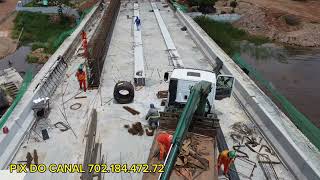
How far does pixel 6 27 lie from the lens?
43688mm

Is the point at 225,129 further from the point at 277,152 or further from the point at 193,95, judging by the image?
the point at 193,95

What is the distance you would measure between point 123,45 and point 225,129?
15.3 metres

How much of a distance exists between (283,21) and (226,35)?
33.2ft

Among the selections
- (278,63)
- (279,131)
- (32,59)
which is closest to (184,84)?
(279,131)

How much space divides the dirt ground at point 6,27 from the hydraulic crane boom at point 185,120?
3020 cm

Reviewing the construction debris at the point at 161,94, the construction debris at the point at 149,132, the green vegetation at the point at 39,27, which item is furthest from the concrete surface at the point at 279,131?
the green vegetation at the point at 39,27

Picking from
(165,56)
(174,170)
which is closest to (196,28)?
(165,56)

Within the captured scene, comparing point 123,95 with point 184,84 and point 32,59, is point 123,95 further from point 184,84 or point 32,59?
point 32,59

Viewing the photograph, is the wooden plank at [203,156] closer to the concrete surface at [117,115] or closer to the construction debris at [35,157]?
the concrete surface at [117,115]

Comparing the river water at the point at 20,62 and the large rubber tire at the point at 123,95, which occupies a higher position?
the large rubber tire at the point at 123,95

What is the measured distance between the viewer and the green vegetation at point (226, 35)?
38.5 m

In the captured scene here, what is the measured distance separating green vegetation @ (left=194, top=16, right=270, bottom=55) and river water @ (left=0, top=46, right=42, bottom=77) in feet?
69.2

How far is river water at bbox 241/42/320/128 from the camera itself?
85.1ft

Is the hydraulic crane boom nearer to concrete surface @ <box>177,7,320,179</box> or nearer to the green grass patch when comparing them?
concrete surface @ <box>177,7,320,179</box>
